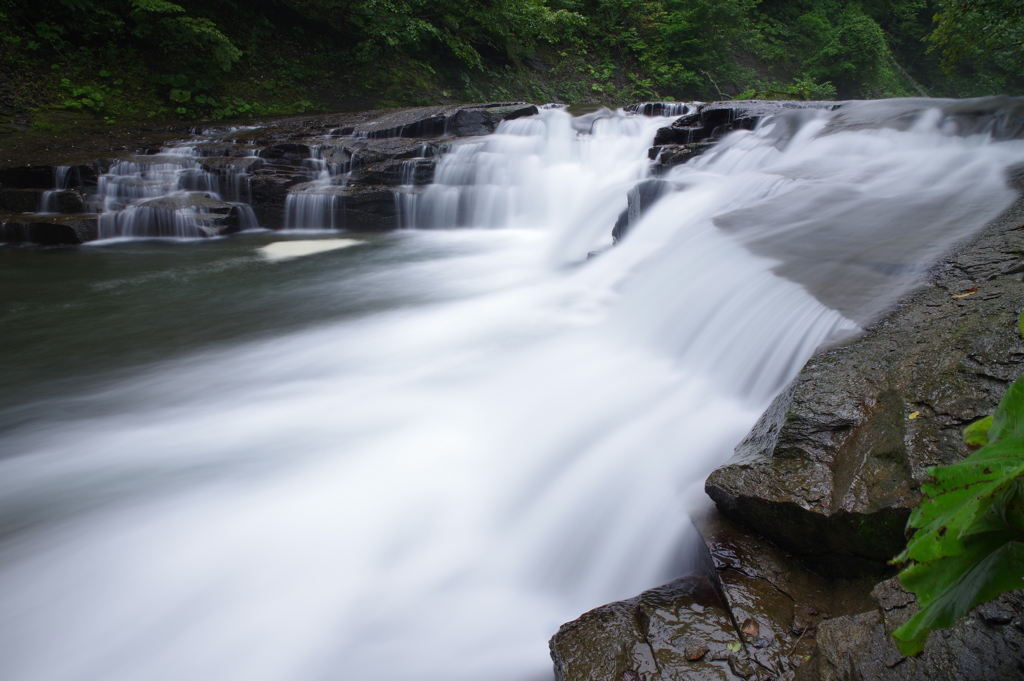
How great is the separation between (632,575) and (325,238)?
8.55m

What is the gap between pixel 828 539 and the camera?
1.79 metres

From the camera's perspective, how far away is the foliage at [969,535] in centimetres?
69

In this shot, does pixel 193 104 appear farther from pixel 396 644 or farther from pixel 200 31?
pixel 396 644

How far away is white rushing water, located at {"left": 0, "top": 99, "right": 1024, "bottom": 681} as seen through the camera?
228 centimetres

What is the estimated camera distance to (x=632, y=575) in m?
2.42

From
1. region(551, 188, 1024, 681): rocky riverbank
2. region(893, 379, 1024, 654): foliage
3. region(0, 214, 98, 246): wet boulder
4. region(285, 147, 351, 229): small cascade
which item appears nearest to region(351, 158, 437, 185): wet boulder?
region(285, 147, 351, 229): small cascade

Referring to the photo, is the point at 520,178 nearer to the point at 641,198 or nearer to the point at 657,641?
the point at 641,198

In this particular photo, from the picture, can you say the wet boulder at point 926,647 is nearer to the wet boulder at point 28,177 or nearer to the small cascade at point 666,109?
the wet boulder at point 28,177

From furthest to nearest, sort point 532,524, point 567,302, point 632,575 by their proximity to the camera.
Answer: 1. point 567,302
2. point 532,524
3. point 632,575

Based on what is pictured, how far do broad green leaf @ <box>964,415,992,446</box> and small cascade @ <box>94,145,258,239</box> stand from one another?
416 inches

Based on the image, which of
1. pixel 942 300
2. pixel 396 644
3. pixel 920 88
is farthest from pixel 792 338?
pixel 920 88

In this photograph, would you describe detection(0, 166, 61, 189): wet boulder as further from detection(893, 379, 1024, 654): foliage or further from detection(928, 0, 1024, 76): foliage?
detection(928, 0, 1024, 76): foliage

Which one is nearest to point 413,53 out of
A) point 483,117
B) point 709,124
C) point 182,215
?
point 483,117

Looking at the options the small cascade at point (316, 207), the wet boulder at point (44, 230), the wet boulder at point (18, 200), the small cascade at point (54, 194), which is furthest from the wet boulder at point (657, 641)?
the wet boulder at point (18, 200)
